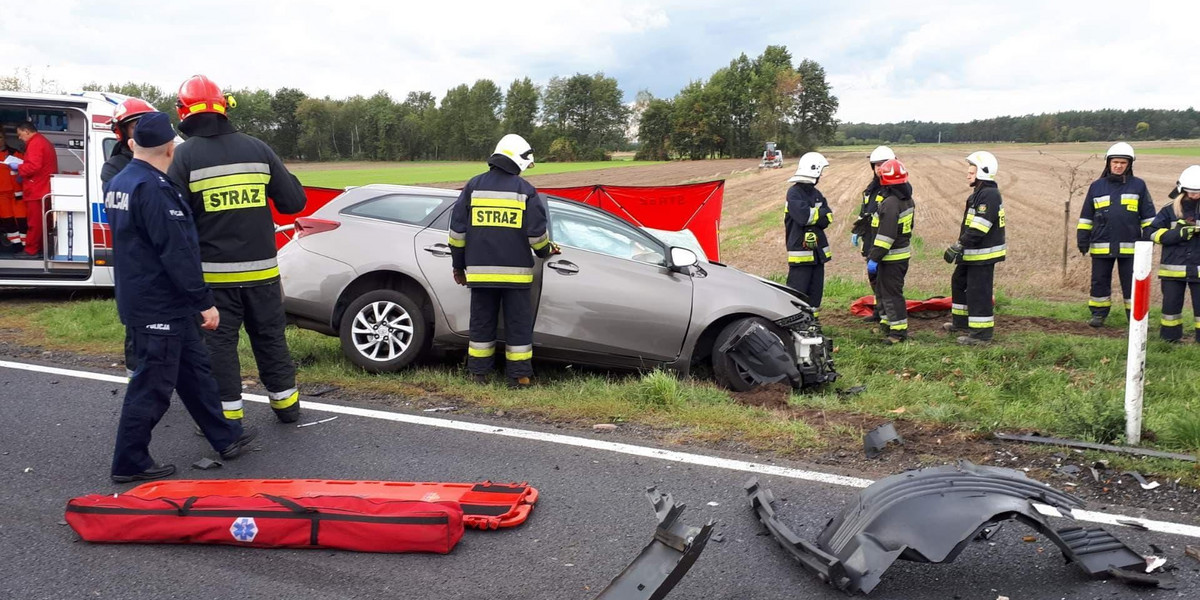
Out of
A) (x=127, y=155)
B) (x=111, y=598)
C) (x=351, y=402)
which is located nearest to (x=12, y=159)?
(x=127, y=155)

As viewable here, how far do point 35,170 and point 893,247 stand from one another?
9.54 metres

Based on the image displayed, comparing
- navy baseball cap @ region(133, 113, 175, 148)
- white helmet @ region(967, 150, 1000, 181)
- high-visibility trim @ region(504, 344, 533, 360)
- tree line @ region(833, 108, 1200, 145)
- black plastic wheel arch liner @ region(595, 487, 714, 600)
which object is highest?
tree line @ region(833, 108, 1200, 145)

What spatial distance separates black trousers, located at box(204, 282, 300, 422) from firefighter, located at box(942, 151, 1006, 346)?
20.0 ft

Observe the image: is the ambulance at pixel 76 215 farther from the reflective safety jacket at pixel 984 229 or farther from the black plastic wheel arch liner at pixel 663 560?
the reflective safety jacket at pixel 984 229

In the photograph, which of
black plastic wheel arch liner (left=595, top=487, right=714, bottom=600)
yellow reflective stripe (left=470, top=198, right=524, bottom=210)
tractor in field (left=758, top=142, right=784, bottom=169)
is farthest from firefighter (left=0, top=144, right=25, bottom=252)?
tractor in field (left=758, top=142, right=784, bottom=169)

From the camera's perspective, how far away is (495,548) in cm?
355

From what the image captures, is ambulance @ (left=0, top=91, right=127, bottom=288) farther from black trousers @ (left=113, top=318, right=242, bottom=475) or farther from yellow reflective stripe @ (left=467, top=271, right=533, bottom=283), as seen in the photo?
black trousers @ (left=113, top=318, right=242, bottom=475)

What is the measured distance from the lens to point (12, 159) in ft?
34.8

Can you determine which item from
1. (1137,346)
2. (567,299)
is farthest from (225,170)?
(1137,346)

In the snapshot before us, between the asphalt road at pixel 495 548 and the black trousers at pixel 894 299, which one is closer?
the asphalt road at pixel 495 548

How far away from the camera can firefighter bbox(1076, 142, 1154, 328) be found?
9016mm

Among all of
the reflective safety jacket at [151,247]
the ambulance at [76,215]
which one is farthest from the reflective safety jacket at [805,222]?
the ambulance at [76,215]

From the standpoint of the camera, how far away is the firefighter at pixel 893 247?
326 inches

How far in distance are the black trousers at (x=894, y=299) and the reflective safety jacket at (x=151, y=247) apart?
6.17m
